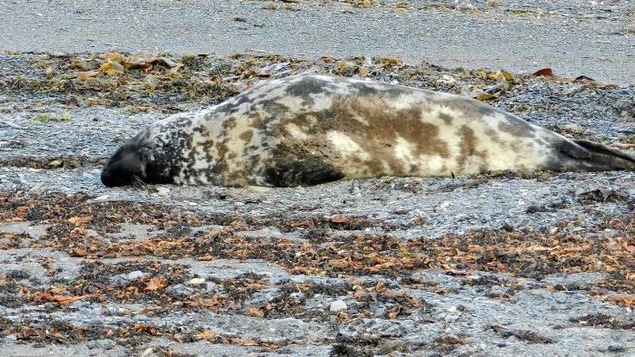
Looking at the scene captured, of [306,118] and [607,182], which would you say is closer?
[607,182]

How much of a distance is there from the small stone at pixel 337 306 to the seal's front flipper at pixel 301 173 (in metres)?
2.74

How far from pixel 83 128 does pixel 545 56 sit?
7311mm

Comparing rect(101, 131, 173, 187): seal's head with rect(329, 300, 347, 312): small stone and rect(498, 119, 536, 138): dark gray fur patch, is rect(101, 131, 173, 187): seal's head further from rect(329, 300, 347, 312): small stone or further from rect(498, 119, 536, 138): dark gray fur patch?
rect(329, 300, 347, 312): small stone

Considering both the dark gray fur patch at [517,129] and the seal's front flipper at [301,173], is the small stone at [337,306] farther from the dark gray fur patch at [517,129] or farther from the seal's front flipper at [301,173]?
the dark gray fur patch at [517,129]

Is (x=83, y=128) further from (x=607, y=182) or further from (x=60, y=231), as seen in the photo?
(x=607, y=182)

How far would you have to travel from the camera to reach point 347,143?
7.56 metres

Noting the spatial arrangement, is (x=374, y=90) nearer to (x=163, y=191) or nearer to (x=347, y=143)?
(x=347, y=143)

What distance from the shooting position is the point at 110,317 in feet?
15.3

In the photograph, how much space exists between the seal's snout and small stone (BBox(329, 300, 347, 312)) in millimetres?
3130

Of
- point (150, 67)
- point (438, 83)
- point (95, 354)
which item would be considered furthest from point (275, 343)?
point (150, 67)

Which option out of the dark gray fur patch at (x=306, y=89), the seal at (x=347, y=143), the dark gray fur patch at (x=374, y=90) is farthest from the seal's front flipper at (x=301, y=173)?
the dark gray fur patch at (x=374, y=90)

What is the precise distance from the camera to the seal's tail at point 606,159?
728cm

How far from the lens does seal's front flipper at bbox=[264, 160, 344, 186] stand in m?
7.51

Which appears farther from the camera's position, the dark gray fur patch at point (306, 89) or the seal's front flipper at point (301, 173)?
the dark gray fur patch at point (306, 89)
